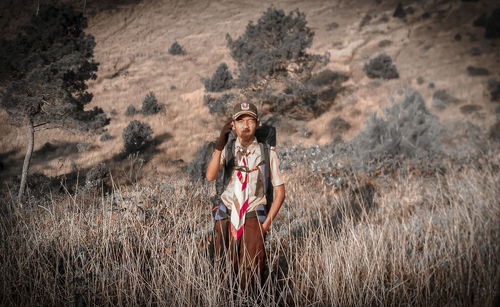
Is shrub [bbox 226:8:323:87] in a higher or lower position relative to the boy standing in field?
higher

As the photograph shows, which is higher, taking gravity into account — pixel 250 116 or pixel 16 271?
pixel 250 116

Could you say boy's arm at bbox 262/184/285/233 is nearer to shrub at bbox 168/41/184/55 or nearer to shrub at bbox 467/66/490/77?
shrub at bbox 467/66/490/77

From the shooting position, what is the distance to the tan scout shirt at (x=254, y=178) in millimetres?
2006

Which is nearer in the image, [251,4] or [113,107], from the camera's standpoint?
[113,107]

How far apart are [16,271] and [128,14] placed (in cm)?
4226

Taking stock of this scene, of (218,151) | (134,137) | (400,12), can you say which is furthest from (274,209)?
(400,12)

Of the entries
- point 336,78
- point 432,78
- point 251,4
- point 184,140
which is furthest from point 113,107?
point 251,4

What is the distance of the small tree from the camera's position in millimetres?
8305

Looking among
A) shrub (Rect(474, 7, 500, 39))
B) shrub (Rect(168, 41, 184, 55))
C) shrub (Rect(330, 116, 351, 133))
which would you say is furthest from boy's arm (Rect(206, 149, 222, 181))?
shrub (Rect(474, 7, 500, 39))

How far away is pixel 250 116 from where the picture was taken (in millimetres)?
1895

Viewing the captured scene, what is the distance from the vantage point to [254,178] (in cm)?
201

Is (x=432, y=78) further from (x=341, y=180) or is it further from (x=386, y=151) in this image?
(x=341, y=180)

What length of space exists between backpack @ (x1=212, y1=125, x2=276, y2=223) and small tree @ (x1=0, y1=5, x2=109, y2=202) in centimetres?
906

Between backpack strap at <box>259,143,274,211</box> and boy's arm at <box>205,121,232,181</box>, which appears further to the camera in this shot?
backpack strap at <box>259,143,274,211</box>
